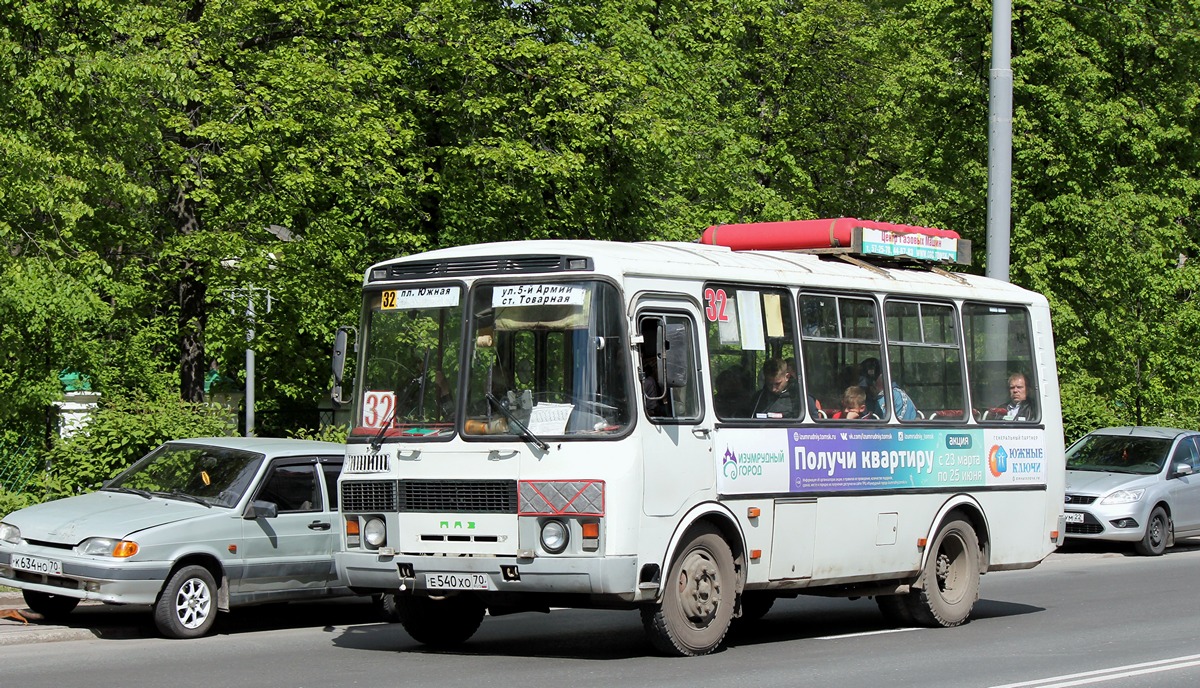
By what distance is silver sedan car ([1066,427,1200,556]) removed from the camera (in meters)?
22.5

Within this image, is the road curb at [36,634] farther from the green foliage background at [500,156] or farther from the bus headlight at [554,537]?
the green foliage background at [500,156]

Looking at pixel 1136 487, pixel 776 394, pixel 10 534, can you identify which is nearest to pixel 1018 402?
pixel 776 394

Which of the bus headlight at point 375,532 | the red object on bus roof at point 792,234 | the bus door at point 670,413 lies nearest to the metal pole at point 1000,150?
the red object on bus roof at point 792,234

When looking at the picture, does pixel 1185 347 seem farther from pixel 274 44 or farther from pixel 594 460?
pixel 594 460

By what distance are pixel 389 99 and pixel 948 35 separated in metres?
13.6

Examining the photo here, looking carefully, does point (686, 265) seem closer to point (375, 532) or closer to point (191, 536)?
point (375, 532)

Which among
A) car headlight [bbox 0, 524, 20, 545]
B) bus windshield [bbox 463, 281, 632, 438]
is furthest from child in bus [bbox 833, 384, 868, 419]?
car headlight [bbox 0, 524, 20, 545]

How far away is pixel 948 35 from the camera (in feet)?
103

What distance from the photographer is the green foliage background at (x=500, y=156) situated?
1738 cm

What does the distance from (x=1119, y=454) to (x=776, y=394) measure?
1367 centimetres

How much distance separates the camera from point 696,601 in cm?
1112

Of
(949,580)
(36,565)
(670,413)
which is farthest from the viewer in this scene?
(949,580)

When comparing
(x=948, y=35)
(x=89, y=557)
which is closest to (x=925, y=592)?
(x=89, y=557)

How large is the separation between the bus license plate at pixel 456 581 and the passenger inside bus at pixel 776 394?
8.45 feet
